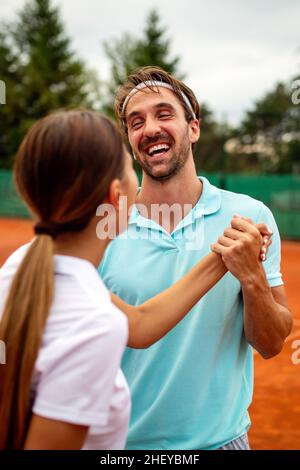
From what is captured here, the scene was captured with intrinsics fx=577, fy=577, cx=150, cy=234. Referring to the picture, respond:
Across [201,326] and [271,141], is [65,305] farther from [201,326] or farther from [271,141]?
[271,141]

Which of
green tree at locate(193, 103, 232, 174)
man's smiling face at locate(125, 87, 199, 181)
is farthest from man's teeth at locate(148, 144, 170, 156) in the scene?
green tree at locate(193, 103, 232, 174)

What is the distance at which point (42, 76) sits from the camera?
137ft

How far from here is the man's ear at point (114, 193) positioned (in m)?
1.45

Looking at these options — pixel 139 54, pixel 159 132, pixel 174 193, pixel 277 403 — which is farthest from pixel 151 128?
pixel 139 54

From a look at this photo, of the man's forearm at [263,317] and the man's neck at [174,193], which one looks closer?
the man's forearm at [263,317]

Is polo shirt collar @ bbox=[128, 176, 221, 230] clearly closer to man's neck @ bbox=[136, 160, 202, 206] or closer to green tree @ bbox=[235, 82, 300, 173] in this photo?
man's neck @ bbox=[136, 160, 202, 206]

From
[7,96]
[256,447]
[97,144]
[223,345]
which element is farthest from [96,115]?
[7,96]

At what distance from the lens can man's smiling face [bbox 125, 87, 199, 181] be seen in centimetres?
246

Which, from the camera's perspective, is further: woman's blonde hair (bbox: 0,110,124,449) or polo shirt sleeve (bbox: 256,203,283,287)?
polo shirt sleeve (bbox: 256,203,283,287)

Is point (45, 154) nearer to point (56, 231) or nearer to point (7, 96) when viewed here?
point (56, 231)

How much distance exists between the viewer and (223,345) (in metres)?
2.10

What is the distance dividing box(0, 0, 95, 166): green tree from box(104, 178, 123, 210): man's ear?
1578 inches
